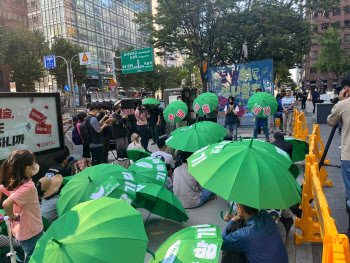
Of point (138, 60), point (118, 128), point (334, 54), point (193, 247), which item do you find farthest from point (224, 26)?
point (334, 54)

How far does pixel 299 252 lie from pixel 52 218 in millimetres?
3239

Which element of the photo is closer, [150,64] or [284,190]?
[284,190]

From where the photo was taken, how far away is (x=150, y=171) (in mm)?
4648

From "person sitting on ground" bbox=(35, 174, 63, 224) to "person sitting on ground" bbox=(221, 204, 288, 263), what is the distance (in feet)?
8.22

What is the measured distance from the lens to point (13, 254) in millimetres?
2812

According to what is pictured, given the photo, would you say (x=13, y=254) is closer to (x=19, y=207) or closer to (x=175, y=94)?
(x=19, y=207)

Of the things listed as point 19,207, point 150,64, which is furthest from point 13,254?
point 150,64

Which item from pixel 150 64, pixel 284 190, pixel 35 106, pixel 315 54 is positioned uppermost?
pixel 315 54

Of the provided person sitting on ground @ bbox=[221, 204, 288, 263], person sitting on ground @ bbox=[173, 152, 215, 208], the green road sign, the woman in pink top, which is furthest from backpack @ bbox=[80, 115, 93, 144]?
the green road sign

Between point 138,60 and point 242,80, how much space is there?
984 cm

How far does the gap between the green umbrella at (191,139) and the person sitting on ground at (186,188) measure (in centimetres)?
28

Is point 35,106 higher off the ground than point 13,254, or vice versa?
point 35,106

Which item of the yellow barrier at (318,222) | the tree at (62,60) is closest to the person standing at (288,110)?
the yellow barrier at (318,222)

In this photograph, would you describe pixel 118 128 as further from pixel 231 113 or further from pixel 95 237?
pixel 95 237
